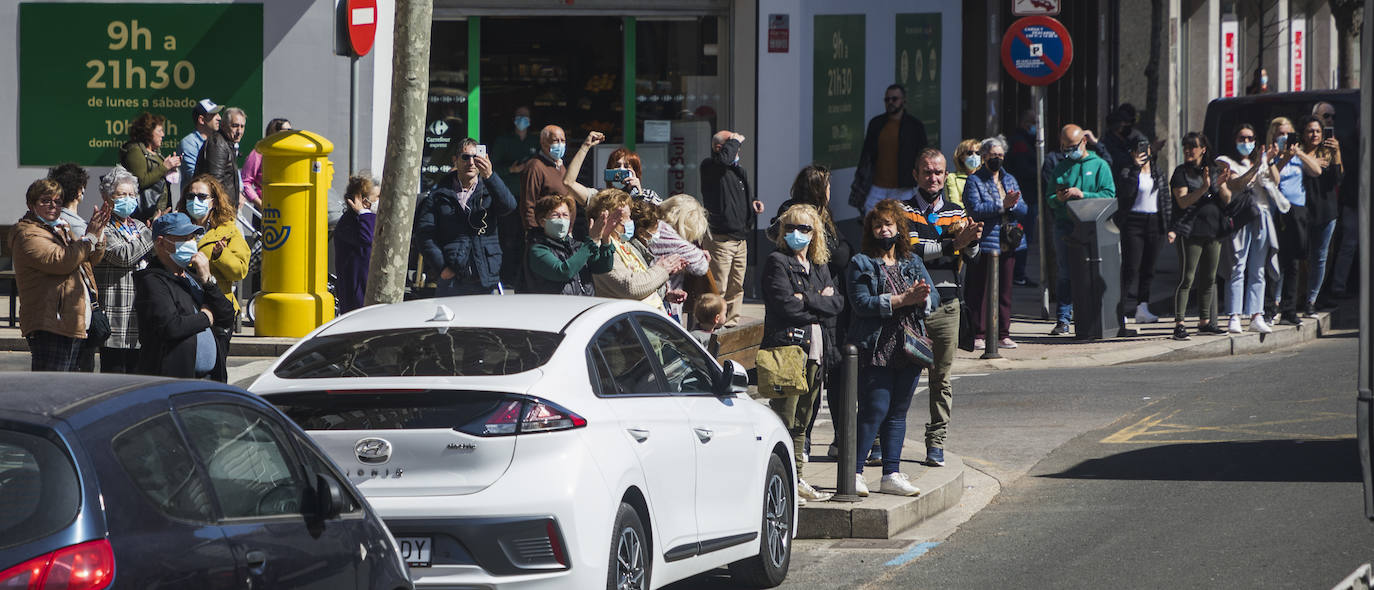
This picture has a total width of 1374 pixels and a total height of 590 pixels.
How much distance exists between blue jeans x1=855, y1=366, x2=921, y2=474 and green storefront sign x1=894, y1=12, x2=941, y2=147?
12198mm

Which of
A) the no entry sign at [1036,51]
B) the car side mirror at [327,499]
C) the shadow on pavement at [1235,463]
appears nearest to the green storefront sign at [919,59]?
the no entry sign at [1036,51]

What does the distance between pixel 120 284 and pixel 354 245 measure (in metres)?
3.82

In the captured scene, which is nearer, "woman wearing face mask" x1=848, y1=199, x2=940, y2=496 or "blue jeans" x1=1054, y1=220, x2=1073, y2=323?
"woman wearing face mask" x1=848, y1=199, x2=940, y2=496

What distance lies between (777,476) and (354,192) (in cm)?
587

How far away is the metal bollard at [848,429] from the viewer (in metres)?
9.19

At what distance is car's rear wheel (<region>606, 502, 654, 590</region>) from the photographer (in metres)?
Answer: 6.47

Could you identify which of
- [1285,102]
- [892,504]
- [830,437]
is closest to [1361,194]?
[892,504]

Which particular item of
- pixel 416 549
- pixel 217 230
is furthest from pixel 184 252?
pixel 416 549

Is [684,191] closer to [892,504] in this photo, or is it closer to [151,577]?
[892,504]

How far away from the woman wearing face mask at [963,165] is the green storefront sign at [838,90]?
4465mm

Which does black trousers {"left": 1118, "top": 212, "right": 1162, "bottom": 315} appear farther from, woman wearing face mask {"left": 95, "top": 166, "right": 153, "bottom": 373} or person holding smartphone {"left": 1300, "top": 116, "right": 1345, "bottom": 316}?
woman wearing face mask {"left": 95, "top": 166, "right": 153, "bottom": 373}

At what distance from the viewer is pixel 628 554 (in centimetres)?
667

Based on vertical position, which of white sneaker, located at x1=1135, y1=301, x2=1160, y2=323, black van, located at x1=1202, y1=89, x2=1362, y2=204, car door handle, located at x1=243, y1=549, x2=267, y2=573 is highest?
black van, located at x1=1202, y1=89, x2=1362, y2=204

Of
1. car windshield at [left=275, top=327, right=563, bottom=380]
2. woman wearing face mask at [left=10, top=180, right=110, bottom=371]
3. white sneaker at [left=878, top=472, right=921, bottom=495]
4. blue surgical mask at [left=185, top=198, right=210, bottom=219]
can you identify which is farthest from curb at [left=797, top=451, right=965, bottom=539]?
woman wearing face mask at [left=10, top=180, right=110, bottom=371]
